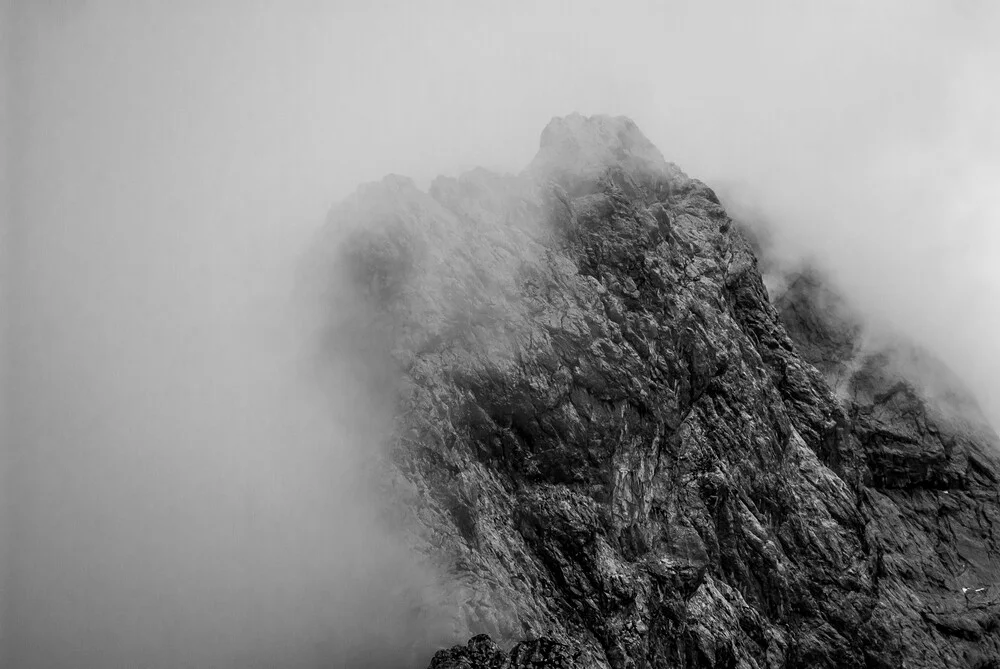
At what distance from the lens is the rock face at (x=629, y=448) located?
257 feet

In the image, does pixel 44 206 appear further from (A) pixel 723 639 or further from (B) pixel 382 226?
(A) pixel 723 639

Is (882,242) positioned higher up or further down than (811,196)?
further down

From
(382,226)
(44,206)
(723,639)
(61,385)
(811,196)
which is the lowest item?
(723,639)

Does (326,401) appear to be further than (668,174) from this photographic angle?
No

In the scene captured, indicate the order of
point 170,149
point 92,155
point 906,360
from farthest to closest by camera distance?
1. point 170,149
2. point 92,155
3. point 906,360

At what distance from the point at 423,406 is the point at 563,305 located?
62.6ft

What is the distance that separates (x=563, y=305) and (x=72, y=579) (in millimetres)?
55536

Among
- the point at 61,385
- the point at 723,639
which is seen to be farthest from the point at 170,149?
the point at 723,639

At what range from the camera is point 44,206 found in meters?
137

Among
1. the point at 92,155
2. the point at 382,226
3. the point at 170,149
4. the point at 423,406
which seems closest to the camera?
the point at 423,406

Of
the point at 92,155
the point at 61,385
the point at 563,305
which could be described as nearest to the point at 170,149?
the point at 92,155

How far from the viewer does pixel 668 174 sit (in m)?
107

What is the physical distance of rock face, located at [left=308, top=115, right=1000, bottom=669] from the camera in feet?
257

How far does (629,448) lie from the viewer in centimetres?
8694
